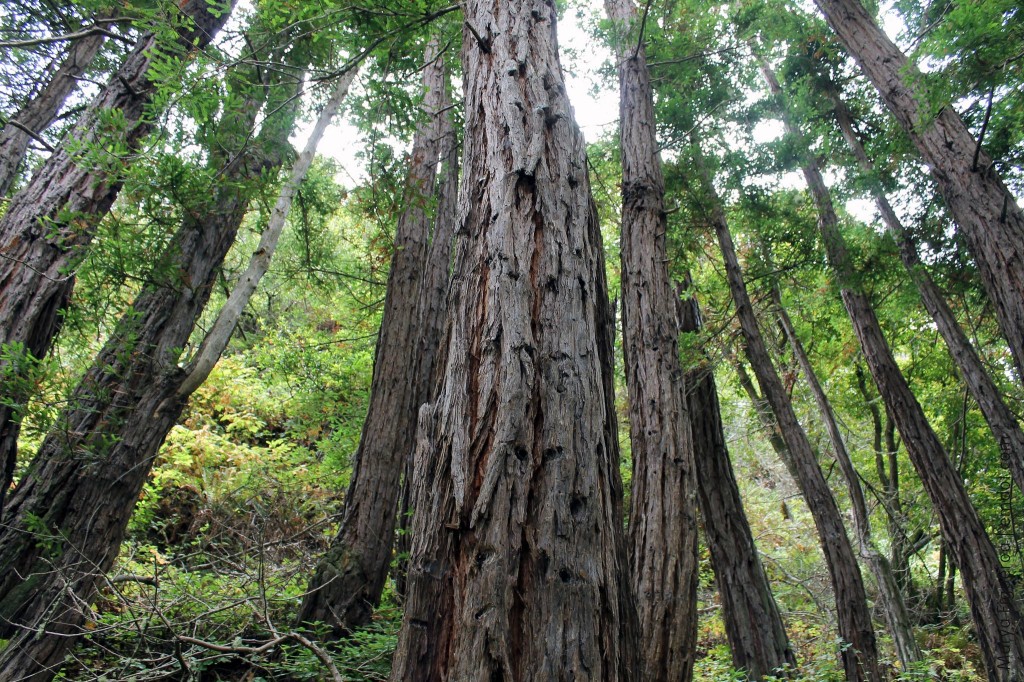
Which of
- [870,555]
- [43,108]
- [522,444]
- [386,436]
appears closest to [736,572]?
[386,436]

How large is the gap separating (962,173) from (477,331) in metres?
6.00

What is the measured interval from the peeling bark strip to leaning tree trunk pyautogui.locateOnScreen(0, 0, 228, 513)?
2791mm

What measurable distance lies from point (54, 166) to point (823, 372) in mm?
14013

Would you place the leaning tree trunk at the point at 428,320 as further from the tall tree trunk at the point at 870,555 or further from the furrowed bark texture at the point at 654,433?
the tall tree trunk at the point at 870,555

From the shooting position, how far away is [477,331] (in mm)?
1979

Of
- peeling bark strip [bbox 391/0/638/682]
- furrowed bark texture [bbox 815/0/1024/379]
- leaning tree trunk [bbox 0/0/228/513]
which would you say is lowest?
peeling bark strip [bbox 391/0/638/682]

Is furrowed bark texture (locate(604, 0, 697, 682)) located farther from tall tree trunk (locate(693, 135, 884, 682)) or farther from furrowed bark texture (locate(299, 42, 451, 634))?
tall tree trunk (locate(693, 135, 884, 682))

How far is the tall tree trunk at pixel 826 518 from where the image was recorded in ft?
19.3

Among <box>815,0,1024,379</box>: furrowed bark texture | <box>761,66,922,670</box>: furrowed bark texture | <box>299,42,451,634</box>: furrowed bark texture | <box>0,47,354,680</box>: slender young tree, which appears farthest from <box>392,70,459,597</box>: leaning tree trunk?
<box>761,66,922,670</box>: furrowed bark texture

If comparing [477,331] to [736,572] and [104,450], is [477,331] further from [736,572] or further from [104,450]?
[736,572]

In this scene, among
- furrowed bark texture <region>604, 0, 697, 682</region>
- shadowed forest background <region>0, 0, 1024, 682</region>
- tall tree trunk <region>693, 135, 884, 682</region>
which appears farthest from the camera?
tall tree trunk <region>693, 135, 884, 682</region>

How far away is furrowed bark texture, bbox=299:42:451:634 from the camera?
4855 mm

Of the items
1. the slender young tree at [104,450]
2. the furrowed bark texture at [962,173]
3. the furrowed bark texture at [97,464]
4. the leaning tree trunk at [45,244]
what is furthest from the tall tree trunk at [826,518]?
the leaning tree trunk at [45,244]

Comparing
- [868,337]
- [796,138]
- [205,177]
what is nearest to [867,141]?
[796,138]
